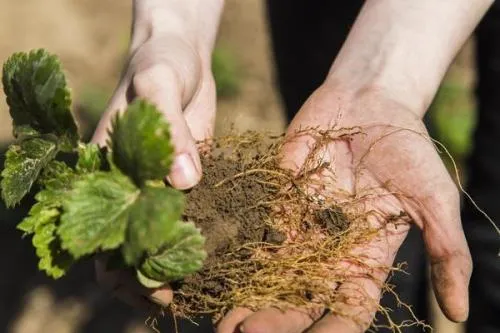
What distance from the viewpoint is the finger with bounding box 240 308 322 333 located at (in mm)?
1481

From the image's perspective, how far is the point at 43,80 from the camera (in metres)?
1.44

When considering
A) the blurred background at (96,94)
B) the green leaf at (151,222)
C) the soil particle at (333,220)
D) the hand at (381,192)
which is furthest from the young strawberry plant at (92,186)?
the blurred background at (96,94)

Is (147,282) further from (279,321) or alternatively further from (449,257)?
(449,257)

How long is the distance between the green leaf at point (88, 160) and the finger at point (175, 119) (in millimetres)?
156

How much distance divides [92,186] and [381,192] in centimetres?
77

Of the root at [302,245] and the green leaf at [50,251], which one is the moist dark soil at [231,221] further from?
the green leaf at [50,251]

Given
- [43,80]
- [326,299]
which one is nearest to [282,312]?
[326,299]

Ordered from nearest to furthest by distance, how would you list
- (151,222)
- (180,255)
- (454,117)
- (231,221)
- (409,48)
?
1. (151,222)
2. (180,255)
3. (231,221)
4. (409,48)
5. (454,117)

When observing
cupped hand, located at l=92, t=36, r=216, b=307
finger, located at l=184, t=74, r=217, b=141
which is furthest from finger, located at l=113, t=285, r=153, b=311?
finger, located at l=184, t=74, r=217, b=141

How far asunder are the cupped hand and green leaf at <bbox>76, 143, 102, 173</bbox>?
0.11m

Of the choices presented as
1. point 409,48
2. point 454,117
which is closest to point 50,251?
point 409,48

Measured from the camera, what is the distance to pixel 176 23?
6.38 ft

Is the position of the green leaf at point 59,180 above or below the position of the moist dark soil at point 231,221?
above

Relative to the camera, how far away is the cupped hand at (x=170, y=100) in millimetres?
1522
